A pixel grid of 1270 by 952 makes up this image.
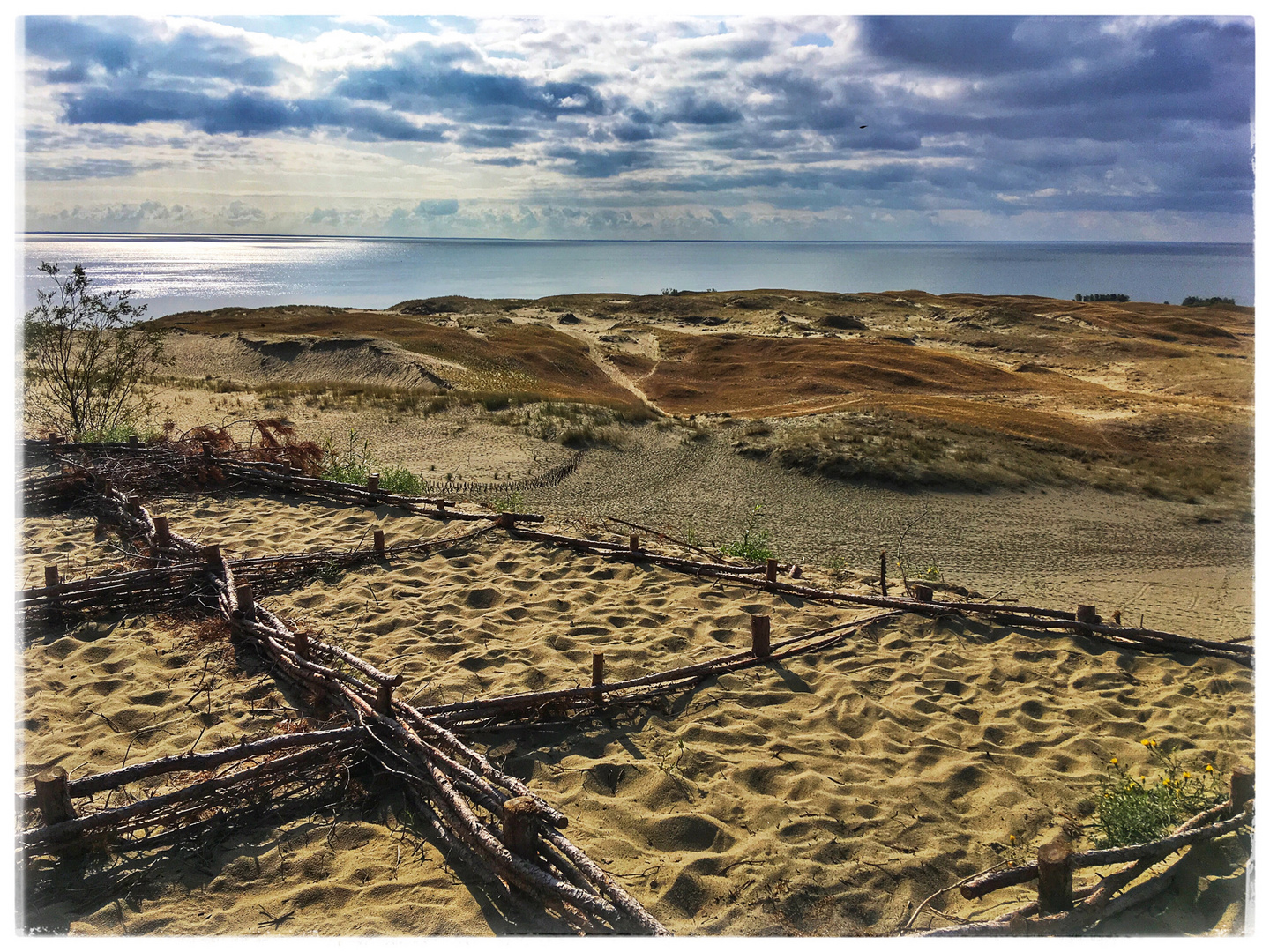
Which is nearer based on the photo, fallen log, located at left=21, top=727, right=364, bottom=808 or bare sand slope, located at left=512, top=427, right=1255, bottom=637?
fallen log, located at left=21, top=727, right=364, bottom=808

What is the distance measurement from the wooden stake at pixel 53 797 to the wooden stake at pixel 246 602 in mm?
2236

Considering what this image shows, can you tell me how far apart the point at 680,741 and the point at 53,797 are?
290 cm

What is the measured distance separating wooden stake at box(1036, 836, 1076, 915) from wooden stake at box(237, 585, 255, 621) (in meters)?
4.93

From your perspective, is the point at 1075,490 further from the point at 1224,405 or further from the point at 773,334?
the point at 773,334

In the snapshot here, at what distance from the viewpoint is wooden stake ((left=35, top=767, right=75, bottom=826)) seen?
3.28 metres

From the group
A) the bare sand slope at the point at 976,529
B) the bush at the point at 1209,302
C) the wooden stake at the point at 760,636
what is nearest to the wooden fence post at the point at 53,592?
the wooden stake at the point at 760,636

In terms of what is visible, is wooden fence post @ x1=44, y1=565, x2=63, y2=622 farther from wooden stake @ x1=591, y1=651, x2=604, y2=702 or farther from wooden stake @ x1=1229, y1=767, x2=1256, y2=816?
wooden stake @ x1=1229, y1=767, x2=1256, y2=816

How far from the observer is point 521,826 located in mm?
3158

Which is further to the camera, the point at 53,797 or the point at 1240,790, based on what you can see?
the point at 1240,790

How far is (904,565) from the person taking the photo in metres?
10.4

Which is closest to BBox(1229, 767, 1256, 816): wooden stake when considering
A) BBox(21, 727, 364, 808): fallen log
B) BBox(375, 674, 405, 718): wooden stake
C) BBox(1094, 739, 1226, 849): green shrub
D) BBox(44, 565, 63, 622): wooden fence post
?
BBox(1094, 739, 1226, 849): green shrub

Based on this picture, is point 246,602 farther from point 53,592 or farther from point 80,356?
point 80,356

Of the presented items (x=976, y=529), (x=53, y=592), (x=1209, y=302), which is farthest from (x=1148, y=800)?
(x=1209, y=302)

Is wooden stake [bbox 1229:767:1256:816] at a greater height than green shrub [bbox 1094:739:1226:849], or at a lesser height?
greater
